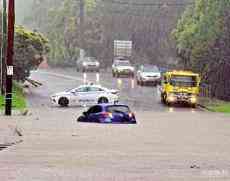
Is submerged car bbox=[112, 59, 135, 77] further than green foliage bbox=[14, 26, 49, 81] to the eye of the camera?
Yes

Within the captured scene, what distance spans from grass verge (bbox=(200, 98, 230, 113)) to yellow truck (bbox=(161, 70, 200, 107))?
62.4 inches

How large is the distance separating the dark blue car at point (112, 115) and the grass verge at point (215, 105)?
1620cm

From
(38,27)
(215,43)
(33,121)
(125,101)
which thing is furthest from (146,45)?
(33,121)

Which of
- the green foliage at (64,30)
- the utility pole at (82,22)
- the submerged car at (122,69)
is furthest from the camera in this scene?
the green foliage at (64,30)

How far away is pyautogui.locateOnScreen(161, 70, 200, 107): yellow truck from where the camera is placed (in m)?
52.8

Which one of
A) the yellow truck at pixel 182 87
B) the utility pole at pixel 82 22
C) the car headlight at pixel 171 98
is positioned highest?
the utility pole at pixel 82 22

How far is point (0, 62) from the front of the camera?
52656mm

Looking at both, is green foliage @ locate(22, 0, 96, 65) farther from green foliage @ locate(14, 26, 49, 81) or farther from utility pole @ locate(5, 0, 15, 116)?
utility pole @ locate(5, 0, 15, 116)

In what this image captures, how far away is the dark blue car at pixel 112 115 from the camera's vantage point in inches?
1391

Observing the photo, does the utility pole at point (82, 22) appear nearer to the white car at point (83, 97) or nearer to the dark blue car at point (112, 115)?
the white car at point (83, 97)

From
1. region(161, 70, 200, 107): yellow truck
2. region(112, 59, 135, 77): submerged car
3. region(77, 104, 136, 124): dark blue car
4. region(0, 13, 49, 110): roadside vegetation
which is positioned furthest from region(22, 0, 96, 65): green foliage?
region(77, 104, 136, 124): dark blue car

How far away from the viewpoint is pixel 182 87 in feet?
174

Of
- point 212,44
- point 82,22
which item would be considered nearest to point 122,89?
point 212,44

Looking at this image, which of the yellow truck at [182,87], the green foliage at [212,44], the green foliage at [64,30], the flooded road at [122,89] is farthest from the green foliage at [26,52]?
the green foliage at [64,30]
